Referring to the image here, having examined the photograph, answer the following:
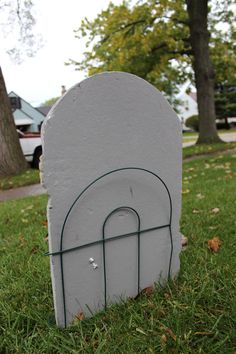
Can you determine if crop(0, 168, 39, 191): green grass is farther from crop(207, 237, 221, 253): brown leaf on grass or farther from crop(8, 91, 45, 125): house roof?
crop(8, 91, 45, 125): house roof

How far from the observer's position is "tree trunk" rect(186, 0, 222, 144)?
14305 mm

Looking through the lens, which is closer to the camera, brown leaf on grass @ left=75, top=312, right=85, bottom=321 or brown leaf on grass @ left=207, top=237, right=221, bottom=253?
brown leaf on grass @ left=75, top=312, right=85, bottom=321

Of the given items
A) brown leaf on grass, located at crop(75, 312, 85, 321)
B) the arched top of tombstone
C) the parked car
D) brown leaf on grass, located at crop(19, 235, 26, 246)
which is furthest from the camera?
the parked car

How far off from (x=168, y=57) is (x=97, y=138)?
48.9ft

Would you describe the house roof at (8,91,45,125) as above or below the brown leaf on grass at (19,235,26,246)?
below

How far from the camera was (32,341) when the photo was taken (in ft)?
6.36

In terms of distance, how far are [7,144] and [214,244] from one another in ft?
26.5

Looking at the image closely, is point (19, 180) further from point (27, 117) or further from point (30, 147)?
point (27, 117)

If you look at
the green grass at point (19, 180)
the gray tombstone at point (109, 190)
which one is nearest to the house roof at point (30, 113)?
the green grass at point (19, 180)

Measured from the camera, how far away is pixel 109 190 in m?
2.11

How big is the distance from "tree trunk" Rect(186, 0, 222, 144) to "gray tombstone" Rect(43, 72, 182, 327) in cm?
1276

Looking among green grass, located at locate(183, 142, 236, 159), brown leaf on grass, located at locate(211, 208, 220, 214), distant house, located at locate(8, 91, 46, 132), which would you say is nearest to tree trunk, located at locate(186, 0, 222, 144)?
green grass, located at locate(183, 142, 236, 159)

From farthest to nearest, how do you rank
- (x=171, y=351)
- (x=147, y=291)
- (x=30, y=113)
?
(x=30, y=113)
(x=147, y=291)
(x=171, y=351)

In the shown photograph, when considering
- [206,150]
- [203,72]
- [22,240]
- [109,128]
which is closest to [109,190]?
[109,128]
